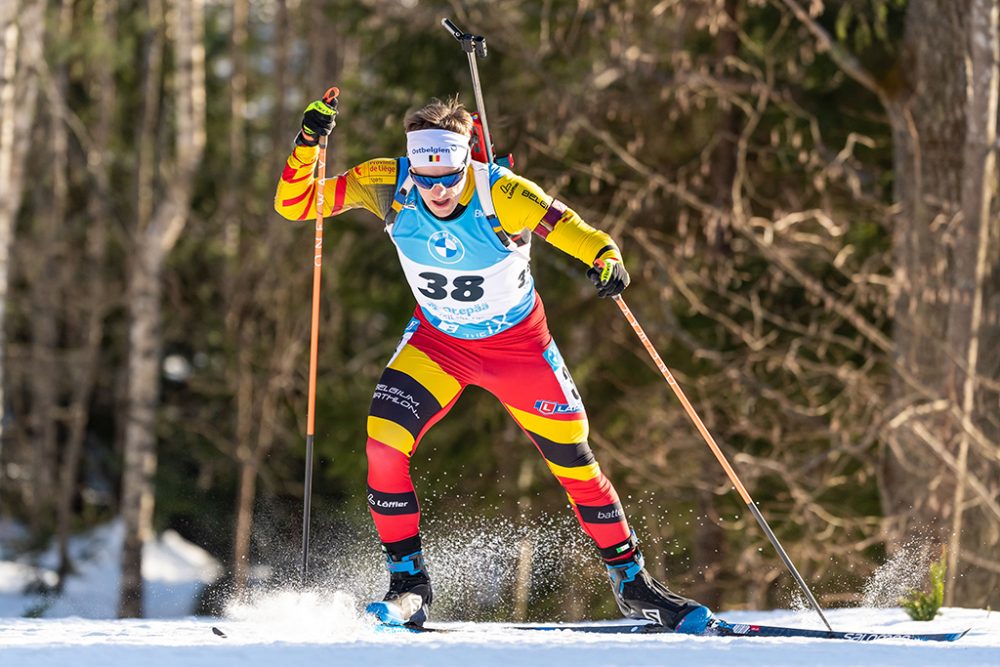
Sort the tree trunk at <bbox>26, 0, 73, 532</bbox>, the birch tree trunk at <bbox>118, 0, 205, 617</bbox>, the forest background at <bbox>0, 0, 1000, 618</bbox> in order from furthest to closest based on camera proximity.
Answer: the tree trunk at <bbox>26, 0, 73, 532</bbox>, the birch tree trunk at <bbox>118, 0, 205, 617</bbox>, the forest background at <bbox>0, 0, 1000, 618</bbox>

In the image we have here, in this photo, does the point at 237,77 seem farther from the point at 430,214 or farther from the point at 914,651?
the point at 914,651

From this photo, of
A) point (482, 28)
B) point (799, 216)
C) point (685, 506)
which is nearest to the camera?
point (799, 216)

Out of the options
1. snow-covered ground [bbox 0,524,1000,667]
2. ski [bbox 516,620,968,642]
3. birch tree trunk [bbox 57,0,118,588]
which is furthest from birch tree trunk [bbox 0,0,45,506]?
ski [bbox 516,620,968,642]

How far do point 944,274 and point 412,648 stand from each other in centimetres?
543

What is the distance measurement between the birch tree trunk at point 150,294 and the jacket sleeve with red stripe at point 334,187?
6.57m

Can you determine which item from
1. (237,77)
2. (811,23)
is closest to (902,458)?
(811,23)

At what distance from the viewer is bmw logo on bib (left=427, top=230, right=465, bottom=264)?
489cm

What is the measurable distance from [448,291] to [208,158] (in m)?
15.2

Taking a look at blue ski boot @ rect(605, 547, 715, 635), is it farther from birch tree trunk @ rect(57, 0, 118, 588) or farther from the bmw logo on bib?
birch tree trunk @ rect(57, 0, 118, 588)

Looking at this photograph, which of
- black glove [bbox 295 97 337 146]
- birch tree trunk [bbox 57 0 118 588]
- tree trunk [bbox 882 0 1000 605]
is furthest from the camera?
birch tree trunk [bbox 57 0 118 588]

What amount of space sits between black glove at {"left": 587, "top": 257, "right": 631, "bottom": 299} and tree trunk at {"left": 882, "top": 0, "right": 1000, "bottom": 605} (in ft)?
12.4

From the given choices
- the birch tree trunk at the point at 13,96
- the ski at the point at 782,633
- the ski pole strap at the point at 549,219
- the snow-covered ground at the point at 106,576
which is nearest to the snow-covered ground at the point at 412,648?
the ski at the point at 782,633

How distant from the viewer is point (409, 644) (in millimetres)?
4242

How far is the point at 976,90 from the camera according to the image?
8.17m
